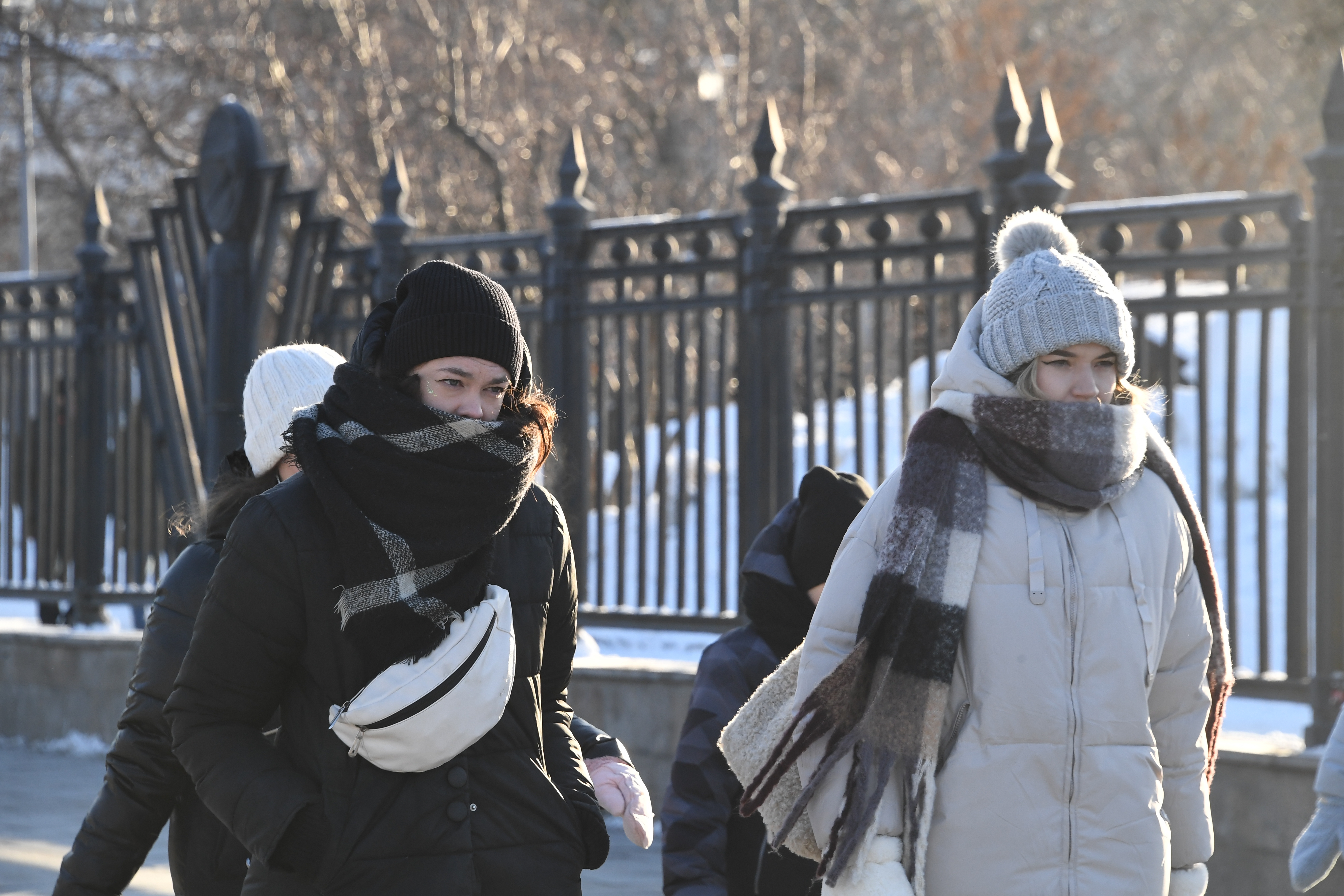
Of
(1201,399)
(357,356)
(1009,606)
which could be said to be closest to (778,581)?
(1009,606)

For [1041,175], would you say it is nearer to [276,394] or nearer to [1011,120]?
[1011,120]

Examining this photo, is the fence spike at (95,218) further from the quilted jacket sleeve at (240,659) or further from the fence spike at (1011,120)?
the quilted jacket sleeve at (240,659)

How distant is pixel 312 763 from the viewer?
2422 millimetres

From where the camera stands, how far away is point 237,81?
14586 millimetres

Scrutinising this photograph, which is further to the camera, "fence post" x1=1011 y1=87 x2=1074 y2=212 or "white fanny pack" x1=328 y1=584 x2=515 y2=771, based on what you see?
"fence post" x1=1011 y1=87 x2=1074 y2=212

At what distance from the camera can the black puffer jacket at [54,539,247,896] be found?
2.83 metres

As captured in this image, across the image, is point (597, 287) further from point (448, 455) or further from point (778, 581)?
point (448, 455)

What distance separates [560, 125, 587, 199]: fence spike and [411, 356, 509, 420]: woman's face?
4209mm

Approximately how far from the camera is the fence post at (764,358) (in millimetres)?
6180

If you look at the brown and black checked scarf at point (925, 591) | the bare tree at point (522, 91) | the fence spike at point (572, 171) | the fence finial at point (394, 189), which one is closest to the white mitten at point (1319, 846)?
the brown and black checked scarf at point (925, 591)

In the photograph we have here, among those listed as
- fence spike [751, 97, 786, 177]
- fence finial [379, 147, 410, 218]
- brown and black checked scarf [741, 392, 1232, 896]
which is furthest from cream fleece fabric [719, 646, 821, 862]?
fence finial [379, 147, 410, 218]

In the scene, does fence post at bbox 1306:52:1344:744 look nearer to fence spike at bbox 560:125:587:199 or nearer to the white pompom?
the white pompom

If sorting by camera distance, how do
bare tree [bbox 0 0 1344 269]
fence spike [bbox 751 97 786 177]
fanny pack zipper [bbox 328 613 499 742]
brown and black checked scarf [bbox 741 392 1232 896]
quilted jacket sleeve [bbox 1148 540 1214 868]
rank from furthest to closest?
bare tree [bbox 0 0 1344 269] < fence spike [bbox 751 97 786 177] < quilted jacket sleeve [bbox 1148 540 1214 868] < brown and black checked scarf [bbox 741 392 1232 896] < fanny pack zipper [bbox 328 613 499 742]

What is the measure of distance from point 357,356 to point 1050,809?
4.31 feet
